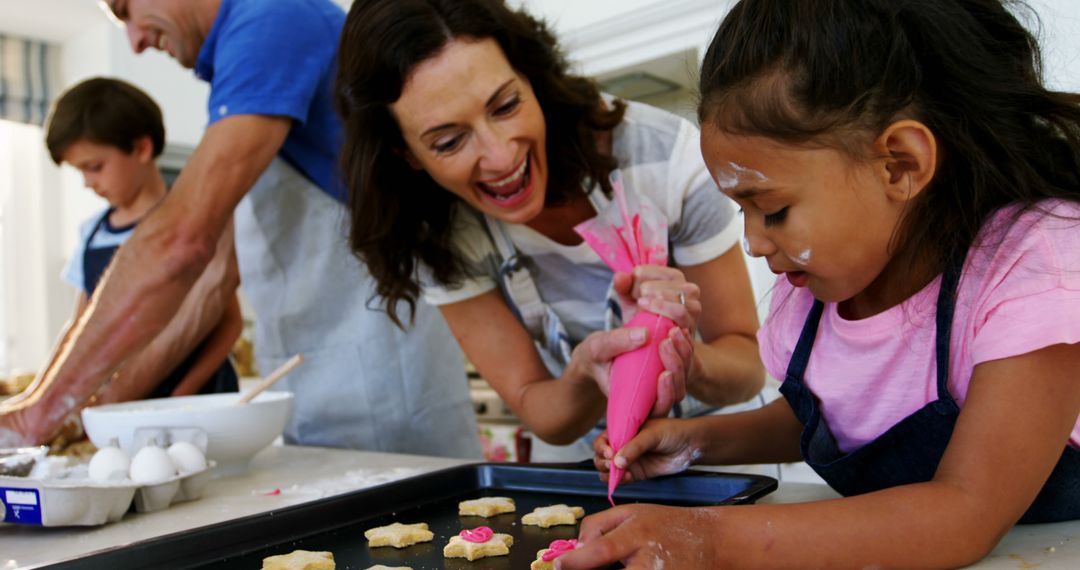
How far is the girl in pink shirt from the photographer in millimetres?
747

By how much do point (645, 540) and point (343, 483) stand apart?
0.70 m

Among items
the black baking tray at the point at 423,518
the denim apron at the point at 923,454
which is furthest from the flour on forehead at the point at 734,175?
the black baking tray at the point at 423,518

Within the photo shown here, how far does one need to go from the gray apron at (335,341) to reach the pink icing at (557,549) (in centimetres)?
96

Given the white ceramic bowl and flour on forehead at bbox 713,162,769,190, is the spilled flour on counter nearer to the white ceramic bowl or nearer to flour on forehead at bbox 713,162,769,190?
the white ceramic bowl

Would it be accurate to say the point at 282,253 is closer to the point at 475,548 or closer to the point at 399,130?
the point at 399,130

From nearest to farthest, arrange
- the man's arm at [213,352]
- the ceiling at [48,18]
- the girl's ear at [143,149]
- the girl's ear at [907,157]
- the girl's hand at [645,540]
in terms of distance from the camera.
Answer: the girl's hand at [645,540] → the girl's ear at [907,157] → the man's arm at [213,352] → the girl's ear at [143,149] → the ceiling at [48,18]

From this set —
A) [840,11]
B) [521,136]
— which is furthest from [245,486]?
[840,11]

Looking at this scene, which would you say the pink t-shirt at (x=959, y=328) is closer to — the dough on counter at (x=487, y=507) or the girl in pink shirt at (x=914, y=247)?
the girl in pink shirt at (x=914, y=247)

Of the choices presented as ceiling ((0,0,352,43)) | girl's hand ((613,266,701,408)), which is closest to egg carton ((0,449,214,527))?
girl's hand ((613,266,701,408))

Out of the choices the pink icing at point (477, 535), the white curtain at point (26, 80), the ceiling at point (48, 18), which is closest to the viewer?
the pink icing at point (477, 535)

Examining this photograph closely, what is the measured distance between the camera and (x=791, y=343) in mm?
1067

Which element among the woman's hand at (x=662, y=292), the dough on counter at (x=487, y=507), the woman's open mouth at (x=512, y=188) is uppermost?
the woman's open mouth at (x=512, y=188)

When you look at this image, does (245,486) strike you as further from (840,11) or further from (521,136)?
(840,11)

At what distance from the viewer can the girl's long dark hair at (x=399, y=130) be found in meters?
1.23
